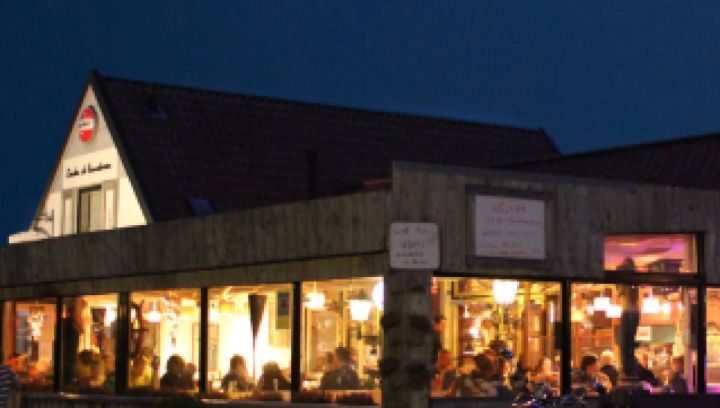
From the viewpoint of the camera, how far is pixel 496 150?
44656mm

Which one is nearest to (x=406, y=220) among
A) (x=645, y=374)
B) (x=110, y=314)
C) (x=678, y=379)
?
(x=645, y=374)

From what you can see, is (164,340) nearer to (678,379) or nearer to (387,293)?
(387,293)

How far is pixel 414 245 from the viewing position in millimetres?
18234

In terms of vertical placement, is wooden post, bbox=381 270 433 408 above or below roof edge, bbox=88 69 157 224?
below

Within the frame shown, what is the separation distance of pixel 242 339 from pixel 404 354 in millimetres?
4490

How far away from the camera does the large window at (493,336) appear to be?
1853cm

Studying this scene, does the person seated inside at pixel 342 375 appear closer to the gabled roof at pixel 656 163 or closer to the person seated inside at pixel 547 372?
the person seated inside at pixel 547 372

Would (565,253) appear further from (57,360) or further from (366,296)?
(57,360)

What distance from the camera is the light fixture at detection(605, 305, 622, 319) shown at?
66.8 feet

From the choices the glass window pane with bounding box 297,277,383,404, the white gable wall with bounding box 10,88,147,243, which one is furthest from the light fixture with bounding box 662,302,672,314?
the white gable wall with bounding box 10,88,147,243

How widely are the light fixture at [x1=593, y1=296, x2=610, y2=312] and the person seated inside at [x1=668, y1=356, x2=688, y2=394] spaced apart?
1530mm

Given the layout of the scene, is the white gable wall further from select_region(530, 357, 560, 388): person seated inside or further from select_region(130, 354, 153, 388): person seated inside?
select_region(530, 357, 560, 388): person seated inside

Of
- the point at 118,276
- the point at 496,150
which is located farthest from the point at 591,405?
the point at 496,150

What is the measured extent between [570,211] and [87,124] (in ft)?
68.9
